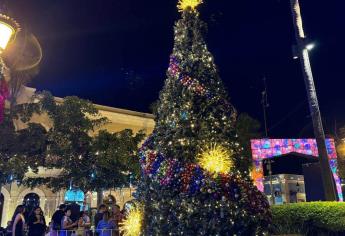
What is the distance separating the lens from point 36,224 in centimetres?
937

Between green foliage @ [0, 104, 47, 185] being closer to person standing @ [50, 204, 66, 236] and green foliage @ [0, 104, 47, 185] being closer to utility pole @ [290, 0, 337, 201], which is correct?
person standing @ [50, 204, 66, 236]

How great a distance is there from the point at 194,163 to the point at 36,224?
247 inches

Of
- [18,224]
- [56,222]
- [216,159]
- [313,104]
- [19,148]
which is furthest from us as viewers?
[19,148]

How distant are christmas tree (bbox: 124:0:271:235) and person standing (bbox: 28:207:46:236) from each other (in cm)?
483

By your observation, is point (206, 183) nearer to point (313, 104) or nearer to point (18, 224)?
point (18, 224)

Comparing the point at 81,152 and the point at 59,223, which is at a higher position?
the point at 81,152

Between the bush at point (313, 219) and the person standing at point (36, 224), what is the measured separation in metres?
6.29

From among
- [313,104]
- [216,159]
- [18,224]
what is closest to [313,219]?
[313,104]

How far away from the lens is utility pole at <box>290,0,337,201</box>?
33.0 ft

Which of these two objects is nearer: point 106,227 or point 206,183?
point 206,183

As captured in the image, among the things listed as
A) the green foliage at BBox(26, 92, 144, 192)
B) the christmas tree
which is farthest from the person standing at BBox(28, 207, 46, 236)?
the green foliage at BBox(26, 92, 144, 192)

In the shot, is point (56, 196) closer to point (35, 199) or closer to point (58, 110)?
point (35, 199)

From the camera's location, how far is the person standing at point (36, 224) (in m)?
9.33

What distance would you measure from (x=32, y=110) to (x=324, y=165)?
11929 millimetres
